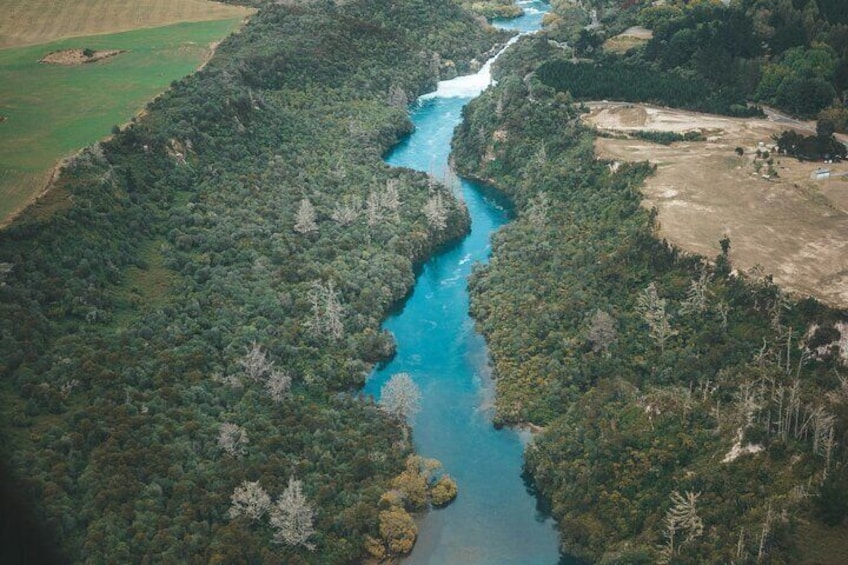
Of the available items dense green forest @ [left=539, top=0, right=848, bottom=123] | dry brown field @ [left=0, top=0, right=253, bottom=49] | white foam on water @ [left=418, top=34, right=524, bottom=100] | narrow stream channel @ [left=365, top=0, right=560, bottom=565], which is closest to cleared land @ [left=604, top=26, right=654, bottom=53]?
dense green forest @ [left=539, top=0, right=848, bottom=123]

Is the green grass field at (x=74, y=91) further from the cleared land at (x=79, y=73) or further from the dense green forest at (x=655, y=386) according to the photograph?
the dense green forest at (x=655, y=386)

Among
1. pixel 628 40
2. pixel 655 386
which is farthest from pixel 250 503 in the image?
pixel 628 40

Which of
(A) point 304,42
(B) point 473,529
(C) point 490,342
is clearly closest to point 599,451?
(B) point 473,529

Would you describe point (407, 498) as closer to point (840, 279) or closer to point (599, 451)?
point (599, 451)

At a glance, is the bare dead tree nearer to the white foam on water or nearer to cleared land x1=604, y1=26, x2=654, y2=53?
the white foam on water

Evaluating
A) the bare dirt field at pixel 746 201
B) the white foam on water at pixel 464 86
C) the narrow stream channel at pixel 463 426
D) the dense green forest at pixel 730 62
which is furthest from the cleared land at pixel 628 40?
the narrow stream channel at pixel 463 426

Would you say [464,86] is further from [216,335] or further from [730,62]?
[216,335]
